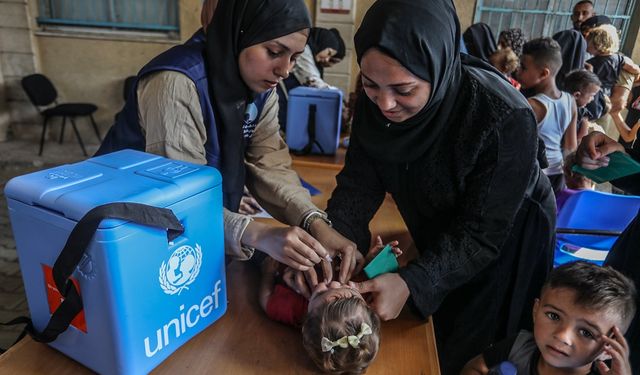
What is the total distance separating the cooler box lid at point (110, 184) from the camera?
731mm

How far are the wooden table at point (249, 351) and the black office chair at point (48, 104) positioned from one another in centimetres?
531

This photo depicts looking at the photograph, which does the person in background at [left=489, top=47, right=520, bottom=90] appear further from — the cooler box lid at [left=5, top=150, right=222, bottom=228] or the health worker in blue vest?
the cooler box lid at [left=5, top=150, right=222, bottom=228]

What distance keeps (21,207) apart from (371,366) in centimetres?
72

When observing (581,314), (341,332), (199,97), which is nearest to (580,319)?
(581,314)

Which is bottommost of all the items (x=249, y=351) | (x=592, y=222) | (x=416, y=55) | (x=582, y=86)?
(x=592, y=222)

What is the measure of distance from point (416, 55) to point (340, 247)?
51 cm

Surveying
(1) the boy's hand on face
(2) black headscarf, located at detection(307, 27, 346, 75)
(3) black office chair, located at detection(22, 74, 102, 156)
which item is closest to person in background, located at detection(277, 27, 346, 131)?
(2) black headscarf, located at detection(307, 27, 346, 75)

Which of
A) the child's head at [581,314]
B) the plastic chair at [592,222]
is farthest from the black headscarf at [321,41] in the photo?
the child's head at [581,314]

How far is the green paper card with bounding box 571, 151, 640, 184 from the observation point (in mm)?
1369

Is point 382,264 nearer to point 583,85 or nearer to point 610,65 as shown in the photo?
point 583,85

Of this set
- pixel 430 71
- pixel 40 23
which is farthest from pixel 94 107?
pixel 430 71

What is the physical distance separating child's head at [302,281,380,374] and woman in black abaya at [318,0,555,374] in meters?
0.07

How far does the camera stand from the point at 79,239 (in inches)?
27.3

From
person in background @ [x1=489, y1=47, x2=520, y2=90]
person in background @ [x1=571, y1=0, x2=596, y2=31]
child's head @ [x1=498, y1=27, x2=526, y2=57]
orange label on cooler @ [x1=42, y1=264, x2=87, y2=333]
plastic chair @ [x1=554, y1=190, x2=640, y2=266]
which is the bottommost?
plastic chair @ [x1=554, y1=190, x2=640, y2=266]
